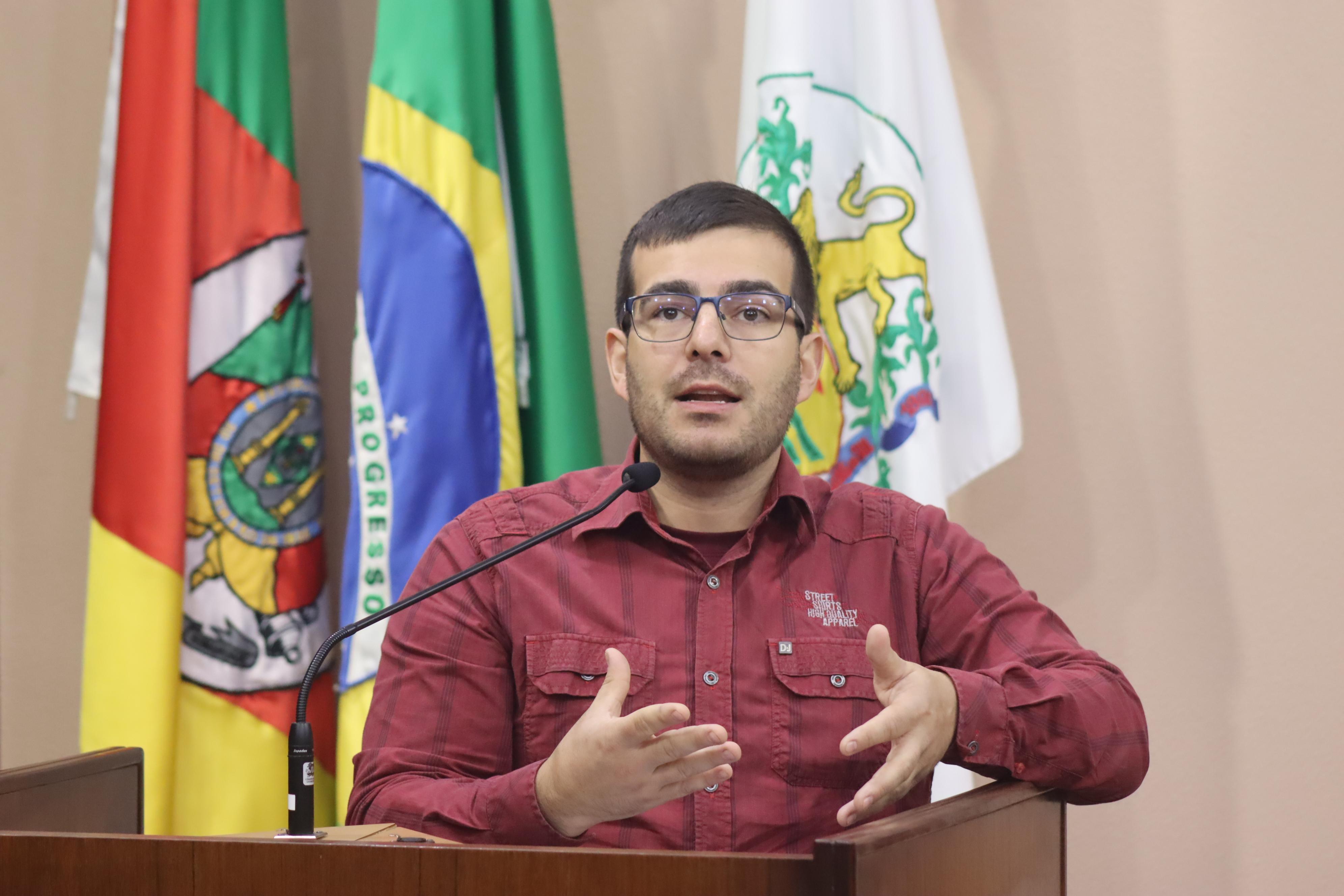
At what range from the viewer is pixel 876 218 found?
6.77 ft

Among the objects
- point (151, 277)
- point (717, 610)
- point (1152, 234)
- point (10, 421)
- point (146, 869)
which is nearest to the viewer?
Answer: point (146, 869)

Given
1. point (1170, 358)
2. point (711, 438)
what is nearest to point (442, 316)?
point (711, 438)

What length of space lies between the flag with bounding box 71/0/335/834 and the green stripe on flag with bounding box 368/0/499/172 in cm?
23

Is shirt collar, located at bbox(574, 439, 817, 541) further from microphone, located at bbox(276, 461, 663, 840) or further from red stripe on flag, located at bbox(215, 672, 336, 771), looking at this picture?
red stripe on flag, located at bbox(215, 672, 336, 771)

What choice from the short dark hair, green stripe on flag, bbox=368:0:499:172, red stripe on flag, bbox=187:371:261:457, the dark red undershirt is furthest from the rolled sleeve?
red stripe on flag, bbox=187:371:261:457

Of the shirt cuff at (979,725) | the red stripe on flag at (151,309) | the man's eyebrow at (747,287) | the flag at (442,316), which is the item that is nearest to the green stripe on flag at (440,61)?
the flag at (442,316)

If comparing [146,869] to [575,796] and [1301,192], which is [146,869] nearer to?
[575,796]

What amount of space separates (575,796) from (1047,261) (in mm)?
1510

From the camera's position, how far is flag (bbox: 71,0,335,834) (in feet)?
6.75

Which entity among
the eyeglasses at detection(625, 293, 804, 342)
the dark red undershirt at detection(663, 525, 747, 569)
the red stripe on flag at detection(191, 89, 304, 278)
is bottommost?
the dark red undershirt at detection(663, 525, 747, 569)

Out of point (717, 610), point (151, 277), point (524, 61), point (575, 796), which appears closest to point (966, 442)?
point (717, 610)

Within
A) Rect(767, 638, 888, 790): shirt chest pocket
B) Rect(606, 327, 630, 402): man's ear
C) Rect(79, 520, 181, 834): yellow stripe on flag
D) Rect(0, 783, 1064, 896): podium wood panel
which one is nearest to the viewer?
Rect(0, 783, 1064, 896): podium wood panel

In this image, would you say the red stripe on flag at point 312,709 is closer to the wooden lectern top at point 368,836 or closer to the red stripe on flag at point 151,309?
the red stripe on flag at point 151,309

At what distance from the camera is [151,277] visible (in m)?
2.06
